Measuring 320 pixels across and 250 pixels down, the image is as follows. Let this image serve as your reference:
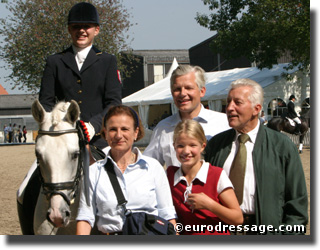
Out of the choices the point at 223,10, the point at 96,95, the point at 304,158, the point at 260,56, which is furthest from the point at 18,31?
the point at 96,95

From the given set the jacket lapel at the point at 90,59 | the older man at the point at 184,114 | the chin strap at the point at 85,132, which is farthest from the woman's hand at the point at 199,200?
the jacket lapel at the point at 90,59

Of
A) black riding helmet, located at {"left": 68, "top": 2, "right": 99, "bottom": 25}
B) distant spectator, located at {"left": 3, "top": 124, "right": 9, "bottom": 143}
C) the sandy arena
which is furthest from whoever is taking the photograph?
distant spectator, located at {"left": 3, "top": 124, "right": 9, "bottom": 143}

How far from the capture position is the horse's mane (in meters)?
3.09

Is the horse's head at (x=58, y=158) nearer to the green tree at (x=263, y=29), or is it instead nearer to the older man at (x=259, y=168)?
the older man at (x=259, y=168)

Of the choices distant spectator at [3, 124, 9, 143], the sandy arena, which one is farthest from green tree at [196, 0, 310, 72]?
distant spectator at [3, 124, 9, 143]

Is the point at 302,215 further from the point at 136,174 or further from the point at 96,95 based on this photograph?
the point at 96,95

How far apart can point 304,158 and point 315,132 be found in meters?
12.5

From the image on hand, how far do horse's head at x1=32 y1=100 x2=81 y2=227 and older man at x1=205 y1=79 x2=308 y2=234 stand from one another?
0.99 metres

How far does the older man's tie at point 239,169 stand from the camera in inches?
122

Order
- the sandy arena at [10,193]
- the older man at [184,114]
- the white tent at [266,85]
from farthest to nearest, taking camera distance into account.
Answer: the white tent at [266,85] → the sandy arena at [10,193] → the older man at [184,114]

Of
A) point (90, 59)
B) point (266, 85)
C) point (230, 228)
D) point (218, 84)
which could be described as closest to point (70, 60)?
point (90, 59)

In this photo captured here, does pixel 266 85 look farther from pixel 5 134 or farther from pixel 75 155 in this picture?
pixel 5 134

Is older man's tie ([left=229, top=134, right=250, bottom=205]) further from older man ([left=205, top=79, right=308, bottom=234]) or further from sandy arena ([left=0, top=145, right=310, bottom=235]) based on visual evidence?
sandy arena ([left=0, top=145, right=310, bottom=235])

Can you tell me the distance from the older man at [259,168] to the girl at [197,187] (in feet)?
0.52
